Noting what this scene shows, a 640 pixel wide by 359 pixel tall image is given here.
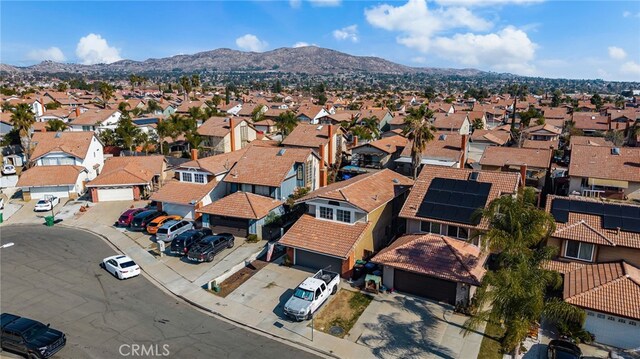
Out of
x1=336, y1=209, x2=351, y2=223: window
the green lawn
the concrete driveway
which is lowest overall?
the green lawn

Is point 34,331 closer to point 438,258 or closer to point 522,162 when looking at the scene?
point 438,258

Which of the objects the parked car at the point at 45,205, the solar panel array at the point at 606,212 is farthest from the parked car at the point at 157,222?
the solar panel array at the point at 606,212

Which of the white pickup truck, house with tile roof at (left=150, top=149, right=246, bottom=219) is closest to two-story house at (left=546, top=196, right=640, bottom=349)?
the white pickup truck

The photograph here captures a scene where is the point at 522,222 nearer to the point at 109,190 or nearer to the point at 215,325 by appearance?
the point at 215,325

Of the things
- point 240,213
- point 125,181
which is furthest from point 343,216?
point 125,181

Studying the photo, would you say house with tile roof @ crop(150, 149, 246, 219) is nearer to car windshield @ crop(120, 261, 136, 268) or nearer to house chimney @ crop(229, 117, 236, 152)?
car windshield @ crop(120, 261, 136, 268)

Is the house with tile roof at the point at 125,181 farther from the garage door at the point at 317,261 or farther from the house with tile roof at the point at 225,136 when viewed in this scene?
the garage door at the point at 317,261

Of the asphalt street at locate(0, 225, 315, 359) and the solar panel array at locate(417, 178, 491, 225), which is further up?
the solar panel array at locate(417, 178, 491, 225)
